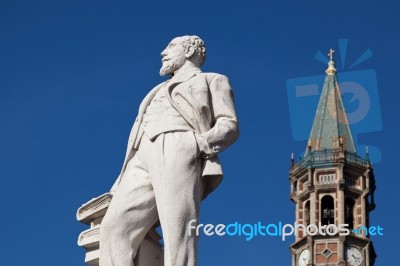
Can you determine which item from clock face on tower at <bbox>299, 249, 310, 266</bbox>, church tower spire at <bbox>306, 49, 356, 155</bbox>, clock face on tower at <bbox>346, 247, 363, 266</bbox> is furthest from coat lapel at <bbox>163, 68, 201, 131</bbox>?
church tower spire at <bbox>306, 49, 356, 155</bbox>

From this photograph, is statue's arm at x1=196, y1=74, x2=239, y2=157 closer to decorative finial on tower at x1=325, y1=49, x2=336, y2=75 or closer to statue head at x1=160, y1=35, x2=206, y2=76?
statue head at x1=160, y1=35, x2=206, y2=76

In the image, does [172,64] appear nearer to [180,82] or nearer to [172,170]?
[180,82]

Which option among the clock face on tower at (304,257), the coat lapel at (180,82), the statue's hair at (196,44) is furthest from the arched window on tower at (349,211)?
the coat lapel at (180,82)

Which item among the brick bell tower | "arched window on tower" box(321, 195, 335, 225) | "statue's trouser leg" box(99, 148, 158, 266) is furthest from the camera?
"arched window on tower" box(321, 195, 335, 225)

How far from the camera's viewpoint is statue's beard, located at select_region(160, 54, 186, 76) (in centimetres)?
Answer: 835

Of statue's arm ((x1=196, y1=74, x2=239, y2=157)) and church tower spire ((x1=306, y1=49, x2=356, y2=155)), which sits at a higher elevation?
church tower spire ((x1=306, y1=49, x2=356, y2=155))

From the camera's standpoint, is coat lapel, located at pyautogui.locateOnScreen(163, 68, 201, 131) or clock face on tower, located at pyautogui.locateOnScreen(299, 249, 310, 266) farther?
clock face on tower, located at pyautogui.locateOnScreen(299, 249, 310, 266)

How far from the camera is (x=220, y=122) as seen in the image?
309 inches

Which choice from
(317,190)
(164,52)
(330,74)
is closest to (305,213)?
(317,190)

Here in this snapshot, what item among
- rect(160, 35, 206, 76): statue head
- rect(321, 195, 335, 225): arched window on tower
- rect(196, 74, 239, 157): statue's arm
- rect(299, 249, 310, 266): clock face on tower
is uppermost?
rect(321, 195, 335, 225): arched window on tower

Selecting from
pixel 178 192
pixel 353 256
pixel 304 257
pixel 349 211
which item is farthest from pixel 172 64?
pixel 349 211

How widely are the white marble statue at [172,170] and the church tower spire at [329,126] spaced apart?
6763 centimetres

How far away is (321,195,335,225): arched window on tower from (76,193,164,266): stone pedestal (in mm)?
65562

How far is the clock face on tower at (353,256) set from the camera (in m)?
72.9
